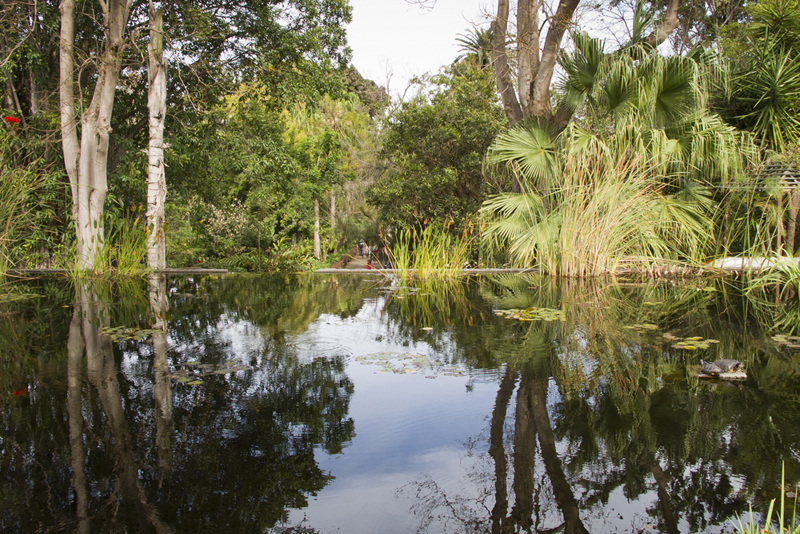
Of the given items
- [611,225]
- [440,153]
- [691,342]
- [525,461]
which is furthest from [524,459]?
[440,153]

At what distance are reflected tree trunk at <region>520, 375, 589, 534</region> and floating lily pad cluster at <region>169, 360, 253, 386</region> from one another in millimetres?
1480

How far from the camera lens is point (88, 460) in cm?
177

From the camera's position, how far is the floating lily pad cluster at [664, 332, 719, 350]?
10.9 feet

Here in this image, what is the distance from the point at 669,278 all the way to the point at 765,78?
10.2ft

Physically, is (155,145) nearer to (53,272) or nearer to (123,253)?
(123,253)

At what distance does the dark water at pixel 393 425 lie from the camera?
1.54m

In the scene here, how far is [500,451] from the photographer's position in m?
1.92

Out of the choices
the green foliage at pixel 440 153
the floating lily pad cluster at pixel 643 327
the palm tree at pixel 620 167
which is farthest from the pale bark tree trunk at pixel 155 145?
the floating lily pad cluster at pixel 643 327

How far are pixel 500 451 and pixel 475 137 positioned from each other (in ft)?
35.5

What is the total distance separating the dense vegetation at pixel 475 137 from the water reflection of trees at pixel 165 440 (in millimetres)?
3994

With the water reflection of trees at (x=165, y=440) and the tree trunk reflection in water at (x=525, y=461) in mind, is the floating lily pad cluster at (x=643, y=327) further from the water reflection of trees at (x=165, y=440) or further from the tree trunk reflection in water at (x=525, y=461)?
the water reflection of trees at (x=165, y=440)

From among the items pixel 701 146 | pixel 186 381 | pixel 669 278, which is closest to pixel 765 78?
pixel 701 146

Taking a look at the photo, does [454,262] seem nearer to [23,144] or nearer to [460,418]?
[460,418]

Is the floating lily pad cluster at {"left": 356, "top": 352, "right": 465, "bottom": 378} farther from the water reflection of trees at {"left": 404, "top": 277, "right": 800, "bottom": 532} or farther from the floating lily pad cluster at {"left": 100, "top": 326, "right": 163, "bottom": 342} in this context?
the floating lily pad cluster at {"left": 100, "top": 326, "right": 163, "bottom": 342}
